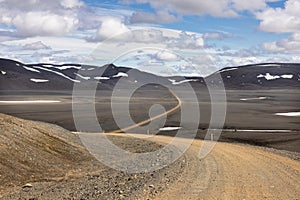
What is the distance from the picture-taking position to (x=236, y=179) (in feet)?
42.1

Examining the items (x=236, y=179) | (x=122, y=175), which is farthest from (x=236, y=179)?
(x=122, y=175)

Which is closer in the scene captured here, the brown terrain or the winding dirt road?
the winding dirt road

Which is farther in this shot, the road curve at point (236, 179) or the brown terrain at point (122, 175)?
the brown terrain at point (122, 175)

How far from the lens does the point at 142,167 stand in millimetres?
15977

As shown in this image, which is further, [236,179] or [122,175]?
[122,175]

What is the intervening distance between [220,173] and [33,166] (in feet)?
22.1

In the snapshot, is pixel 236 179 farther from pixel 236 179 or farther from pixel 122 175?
pixel 122 175

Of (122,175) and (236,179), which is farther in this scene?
(122,175)

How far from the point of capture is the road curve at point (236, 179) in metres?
10.9

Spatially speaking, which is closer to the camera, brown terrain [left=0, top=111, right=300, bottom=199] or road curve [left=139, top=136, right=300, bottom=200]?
road curve [left=139, top=136, right=300, bottom=200]

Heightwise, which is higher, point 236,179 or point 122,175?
point 236,179

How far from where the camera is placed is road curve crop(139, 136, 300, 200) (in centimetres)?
1092

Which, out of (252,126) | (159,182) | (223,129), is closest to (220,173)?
(159,182)

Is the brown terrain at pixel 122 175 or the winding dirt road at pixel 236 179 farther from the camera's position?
the brown terrain at pixel 122 175
